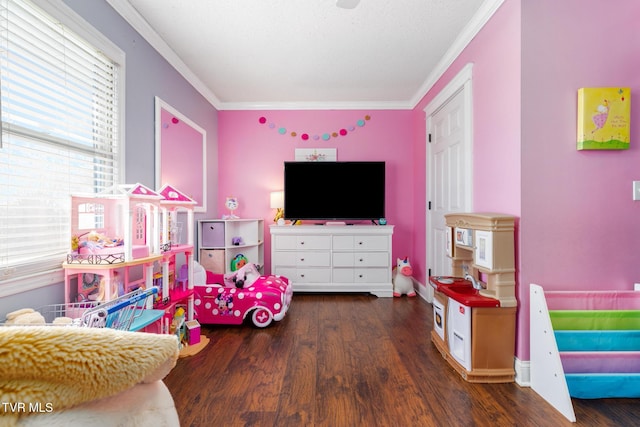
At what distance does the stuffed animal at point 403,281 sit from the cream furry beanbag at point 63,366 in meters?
3.46

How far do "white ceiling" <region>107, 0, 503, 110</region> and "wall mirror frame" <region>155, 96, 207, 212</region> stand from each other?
49cm

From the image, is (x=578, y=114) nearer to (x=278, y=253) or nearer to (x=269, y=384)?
(x=269, y=384)

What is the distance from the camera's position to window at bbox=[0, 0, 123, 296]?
1438 mm

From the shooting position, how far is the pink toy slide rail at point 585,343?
167 cm

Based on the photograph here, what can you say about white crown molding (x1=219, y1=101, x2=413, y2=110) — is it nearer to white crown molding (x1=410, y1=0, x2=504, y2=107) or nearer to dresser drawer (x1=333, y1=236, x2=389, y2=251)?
white crown molding (x1=410, y1=0, x2=504, y2=107)

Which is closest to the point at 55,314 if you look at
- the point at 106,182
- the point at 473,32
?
the point at 106,182

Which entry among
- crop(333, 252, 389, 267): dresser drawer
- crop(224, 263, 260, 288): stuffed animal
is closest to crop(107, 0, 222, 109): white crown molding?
crop(224, 263, 260, 288): stuffed animal

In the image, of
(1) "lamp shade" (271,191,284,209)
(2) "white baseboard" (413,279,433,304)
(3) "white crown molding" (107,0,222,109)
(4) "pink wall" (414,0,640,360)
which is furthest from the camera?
(1) "lamp shade" (271,191,284,209)

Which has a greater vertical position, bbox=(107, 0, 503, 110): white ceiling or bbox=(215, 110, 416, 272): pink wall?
bbox=(107, 0, 503, 110): white ceiling

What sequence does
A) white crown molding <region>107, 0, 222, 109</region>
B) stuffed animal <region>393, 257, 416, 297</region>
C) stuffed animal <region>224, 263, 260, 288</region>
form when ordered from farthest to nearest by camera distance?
stuffed animal <region>393, 257, 416, 297</region> → stuffed animal <region>224, 263, 260, 288</region> → white crown molding <region>107, 0, 222, 109</region>

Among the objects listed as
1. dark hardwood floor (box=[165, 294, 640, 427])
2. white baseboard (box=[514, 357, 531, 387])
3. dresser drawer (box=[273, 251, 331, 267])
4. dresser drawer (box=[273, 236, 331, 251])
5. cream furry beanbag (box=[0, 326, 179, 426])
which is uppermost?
cream furry beanbag (box=[0, 326, 179, 426])

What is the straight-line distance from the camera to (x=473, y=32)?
242 cm

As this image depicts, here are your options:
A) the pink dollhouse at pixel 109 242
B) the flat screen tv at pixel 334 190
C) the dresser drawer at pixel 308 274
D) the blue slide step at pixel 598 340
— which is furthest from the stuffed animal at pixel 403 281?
the pink dollhouse at pixel 109 242

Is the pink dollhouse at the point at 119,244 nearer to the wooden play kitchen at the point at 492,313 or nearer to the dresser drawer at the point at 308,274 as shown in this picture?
the dresser drawer at the point at 308,274
